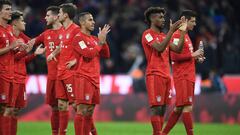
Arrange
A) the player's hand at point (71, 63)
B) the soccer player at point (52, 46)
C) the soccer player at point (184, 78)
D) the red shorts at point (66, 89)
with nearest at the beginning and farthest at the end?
1. the player's hand at point (71, 63)
2. the red shorts at point (66, 89)
3. the soccer player at point (184, 78)
4. the soccer player at point (52, 46)

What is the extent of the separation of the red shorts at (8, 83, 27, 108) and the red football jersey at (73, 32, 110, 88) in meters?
A: 1.26

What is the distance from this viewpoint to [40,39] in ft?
50.3

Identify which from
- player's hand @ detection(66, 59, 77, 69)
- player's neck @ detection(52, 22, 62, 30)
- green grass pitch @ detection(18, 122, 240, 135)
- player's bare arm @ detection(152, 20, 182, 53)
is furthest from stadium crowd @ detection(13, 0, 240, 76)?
player's bare arm @ detection(152, 20, 182, 53)

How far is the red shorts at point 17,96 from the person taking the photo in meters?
13.4

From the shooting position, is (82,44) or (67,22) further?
(67,22)

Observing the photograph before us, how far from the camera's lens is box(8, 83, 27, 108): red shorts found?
13445mm

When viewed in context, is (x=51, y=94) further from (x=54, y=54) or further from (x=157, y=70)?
(x=157, y=70)

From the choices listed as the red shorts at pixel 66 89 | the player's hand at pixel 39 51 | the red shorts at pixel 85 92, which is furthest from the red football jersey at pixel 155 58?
the player's hand at pixel 39 51

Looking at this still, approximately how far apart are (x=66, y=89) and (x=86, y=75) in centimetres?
154

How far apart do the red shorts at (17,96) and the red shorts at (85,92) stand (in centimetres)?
119

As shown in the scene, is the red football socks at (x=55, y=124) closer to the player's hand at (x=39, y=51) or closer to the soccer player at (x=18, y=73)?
→ the soccer player at (x=18, y=73)

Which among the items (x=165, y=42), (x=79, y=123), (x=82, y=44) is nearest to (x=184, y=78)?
(x=165, y=42)

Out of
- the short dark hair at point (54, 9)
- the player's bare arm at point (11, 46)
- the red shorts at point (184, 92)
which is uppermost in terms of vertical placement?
the short dark hair at point (54, 9)

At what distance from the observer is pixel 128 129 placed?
19031 mm
